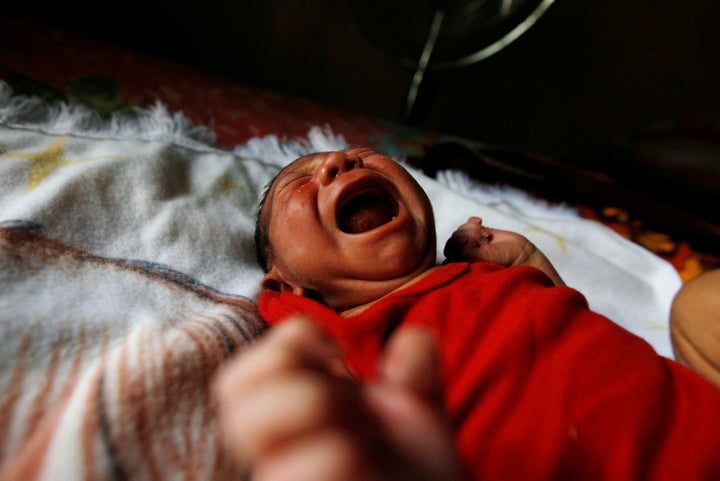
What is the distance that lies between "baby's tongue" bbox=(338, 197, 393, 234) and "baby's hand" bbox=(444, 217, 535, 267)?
153 millimetres

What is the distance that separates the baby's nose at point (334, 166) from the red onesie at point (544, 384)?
17 cm

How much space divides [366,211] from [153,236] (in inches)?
11.8

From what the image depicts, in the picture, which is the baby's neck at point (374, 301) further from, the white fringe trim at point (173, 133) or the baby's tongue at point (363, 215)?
the white fringe trim at point (173, 133)

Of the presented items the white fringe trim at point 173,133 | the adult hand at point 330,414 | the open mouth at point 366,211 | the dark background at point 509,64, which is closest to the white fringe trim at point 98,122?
the white fringe trim at point 173,133

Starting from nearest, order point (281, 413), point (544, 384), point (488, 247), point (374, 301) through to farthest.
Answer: point (281, 413), point (544, 384), point (374, 301), point (488, 247)

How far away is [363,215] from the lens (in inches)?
25.5

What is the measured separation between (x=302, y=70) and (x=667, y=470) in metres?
1.79

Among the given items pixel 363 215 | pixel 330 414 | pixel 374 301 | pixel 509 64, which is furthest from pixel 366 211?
pixel 509 64

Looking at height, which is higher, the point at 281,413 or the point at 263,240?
the point at 281,413

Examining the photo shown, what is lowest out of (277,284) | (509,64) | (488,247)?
(277,284)

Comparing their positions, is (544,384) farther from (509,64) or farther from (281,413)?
(509,64)

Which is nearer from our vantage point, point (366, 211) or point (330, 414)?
point (330, 414)

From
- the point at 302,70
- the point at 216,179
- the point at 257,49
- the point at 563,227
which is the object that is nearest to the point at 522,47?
the point at 302,70

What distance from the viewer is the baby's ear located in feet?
2.11
